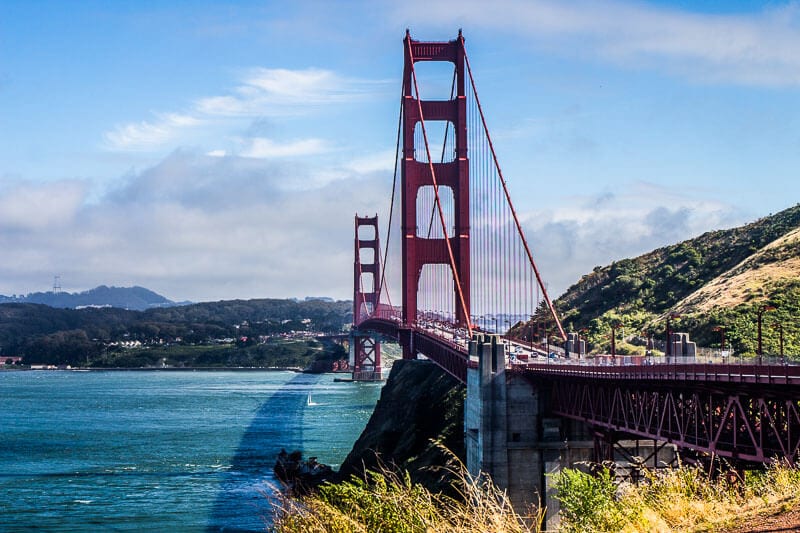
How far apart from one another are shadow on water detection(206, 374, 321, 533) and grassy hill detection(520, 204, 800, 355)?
2346cm

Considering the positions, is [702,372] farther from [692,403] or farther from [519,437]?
[519,437]

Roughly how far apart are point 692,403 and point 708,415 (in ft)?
4.98

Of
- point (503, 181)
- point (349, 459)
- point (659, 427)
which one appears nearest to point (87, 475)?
point (349, 459)

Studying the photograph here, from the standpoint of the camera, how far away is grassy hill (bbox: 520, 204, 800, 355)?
245 feet

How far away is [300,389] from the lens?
151375mm

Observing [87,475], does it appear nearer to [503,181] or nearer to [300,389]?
[503,181]

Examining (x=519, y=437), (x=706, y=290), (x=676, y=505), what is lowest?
(x=519, y=437)

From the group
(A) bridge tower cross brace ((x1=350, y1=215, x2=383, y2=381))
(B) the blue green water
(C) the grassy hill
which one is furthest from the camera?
(A) bridge tower cross brace ((x1=350, y1=215, x2=383, y2=381))

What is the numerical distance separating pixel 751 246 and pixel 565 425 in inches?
2631

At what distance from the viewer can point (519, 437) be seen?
4278 cm

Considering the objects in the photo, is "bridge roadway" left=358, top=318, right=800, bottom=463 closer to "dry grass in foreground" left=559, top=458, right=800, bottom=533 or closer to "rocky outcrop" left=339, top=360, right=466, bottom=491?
"dry grass in foreground" left=559, top=458, right=800, bottom=533

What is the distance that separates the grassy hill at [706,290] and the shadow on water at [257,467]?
2346 centimetres

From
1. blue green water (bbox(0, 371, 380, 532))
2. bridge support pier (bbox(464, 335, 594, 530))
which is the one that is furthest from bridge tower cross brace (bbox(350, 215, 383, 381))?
bridge support pier (bbox(464, 335, 594, 530))

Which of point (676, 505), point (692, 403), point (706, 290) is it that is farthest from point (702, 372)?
point (706, 290)
